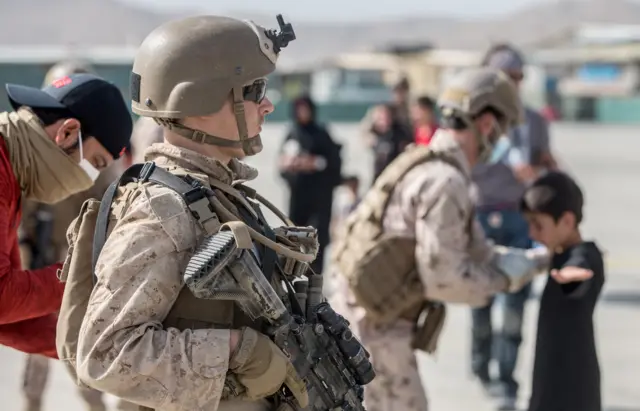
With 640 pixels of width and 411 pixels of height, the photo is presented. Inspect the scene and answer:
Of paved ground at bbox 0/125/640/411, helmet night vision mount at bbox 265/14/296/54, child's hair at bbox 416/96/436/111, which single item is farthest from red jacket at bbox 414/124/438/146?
helmet night vision mount at bbox 265/14/296/54

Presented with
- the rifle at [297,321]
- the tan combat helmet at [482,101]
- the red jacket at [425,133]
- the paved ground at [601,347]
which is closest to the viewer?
the rifle at [297,321]

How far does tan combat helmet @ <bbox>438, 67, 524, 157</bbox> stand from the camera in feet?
16.6

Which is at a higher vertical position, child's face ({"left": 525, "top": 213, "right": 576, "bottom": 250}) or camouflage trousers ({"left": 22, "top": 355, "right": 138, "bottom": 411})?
child's face ({"left": 525, "top": 213, "right": 576, "bottom": 250})

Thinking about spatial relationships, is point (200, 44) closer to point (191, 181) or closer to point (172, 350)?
point (191, 181)

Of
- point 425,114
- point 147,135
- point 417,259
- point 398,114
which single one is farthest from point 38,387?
point 398,114

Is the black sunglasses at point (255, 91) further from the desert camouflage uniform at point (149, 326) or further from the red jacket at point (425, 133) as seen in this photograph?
the red jacket at point (425, 133)

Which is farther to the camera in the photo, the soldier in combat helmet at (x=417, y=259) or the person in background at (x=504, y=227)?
the person in background at (x=504, y=227)

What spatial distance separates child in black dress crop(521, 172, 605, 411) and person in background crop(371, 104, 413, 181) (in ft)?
20.5

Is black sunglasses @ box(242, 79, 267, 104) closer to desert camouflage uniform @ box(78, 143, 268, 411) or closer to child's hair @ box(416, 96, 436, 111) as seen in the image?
desert camouflage uniform @ box(78, 143, 268, 411)

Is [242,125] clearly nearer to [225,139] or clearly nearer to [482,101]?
[225,139]

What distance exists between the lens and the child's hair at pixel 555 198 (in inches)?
183

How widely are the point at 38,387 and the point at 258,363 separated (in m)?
3.33

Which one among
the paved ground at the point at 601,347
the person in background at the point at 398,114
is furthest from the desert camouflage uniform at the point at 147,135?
the person in background at the point at 398,114

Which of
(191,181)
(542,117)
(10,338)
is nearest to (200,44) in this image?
(191,181)
